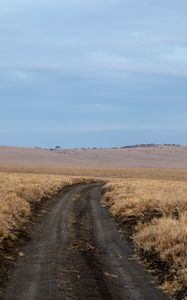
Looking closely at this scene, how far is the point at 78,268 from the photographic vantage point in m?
12.8

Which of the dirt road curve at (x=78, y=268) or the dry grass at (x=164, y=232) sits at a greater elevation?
the dry grass at (x=164, y=232)

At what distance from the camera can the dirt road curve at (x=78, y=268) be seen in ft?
34.4

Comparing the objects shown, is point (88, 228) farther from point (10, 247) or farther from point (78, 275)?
point (78, 275)

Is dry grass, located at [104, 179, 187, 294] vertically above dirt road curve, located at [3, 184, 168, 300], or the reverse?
dry grass, located at [104, 179, 187, 294]

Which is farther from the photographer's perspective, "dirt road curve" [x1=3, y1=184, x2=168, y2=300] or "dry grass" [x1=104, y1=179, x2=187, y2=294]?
"dry grass" [x1=104, y1=179, x2=187, y2=294]

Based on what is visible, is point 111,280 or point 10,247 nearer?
point 111,280

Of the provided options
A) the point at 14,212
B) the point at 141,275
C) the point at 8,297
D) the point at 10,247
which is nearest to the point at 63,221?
the point at 14,212

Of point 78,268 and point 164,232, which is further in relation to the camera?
point 164,232

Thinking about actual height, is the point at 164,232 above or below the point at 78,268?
above

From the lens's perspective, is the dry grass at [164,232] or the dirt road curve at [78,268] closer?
Answer: the dirt road curve at [78,268]

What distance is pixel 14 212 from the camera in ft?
72.8

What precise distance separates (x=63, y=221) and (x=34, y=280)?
1095 cm

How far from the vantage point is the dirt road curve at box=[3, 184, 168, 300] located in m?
10.5

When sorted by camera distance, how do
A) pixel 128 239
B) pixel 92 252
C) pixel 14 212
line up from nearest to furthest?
pixel 92 252
pixel 128 239
pixel 14 212
